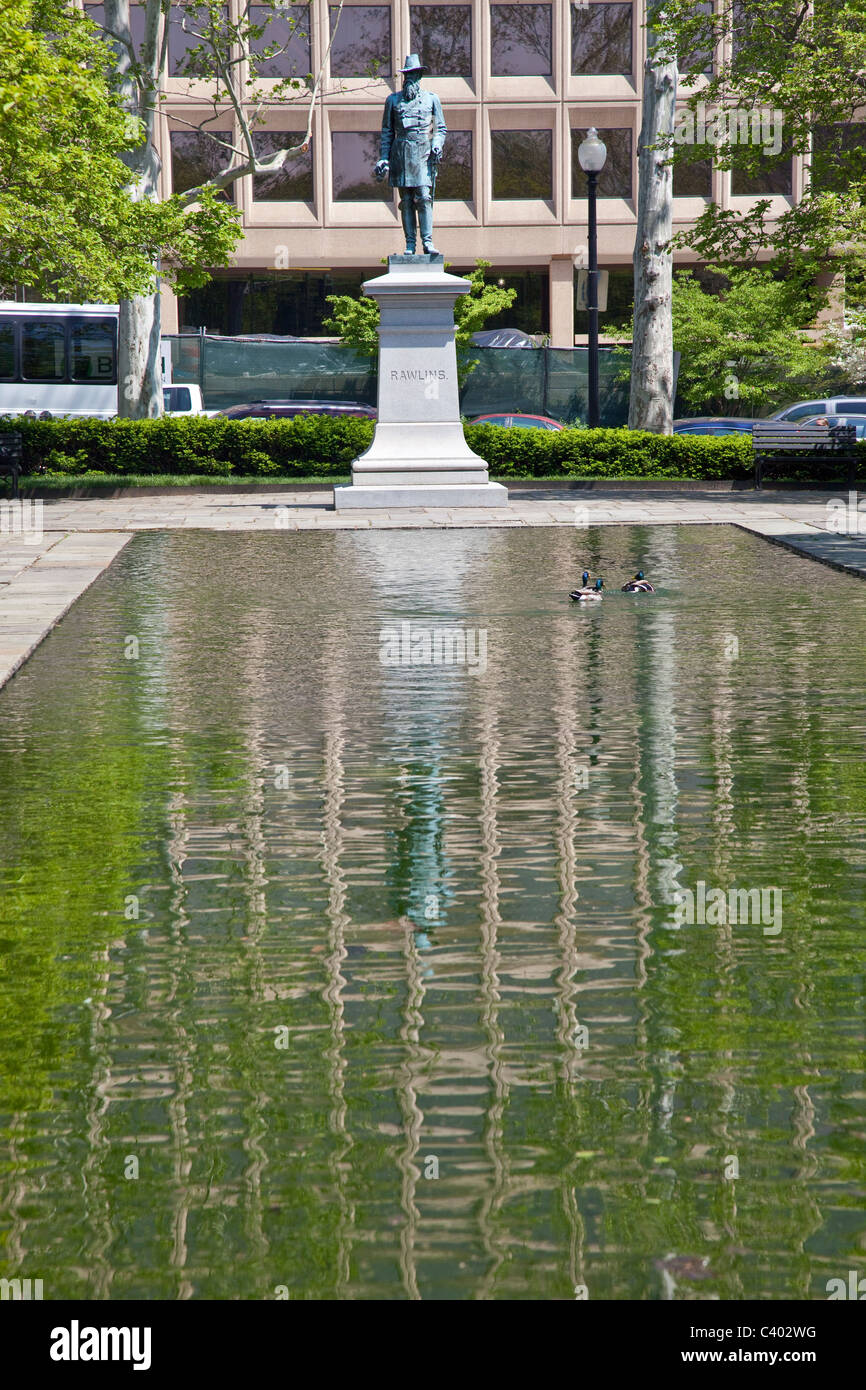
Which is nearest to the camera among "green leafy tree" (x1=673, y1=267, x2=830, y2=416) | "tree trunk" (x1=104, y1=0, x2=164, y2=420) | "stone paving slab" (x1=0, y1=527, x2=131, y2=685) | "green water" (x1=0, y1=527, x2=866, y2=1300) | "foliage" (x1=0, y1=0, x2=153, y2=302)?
"green water" (x1=0, y1=527, x2=866, y2=1300)

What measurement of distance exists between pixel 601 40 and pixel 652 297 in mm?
27177

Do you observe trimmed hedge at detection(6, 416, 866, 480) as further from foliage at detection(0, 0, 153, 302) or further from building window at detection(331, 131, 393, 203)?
building window at detection(331, 131, 393, 203)

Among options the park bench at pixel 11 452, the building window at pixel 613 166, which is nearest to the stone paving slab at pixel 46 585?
the park bench at pixel 11 452

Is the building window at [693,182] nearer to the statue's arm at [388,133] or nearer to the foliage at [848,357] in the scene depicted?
the foliage at [848,357]

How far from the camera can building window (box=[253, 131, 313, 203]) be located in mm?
53688

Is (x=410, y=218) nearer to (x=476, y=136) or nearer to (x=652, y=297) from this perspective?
(x=652, y=297)

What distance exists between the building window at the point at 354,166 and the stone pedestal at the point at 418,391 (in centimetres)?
3190

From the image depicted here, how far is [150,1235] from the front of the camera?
331 cm

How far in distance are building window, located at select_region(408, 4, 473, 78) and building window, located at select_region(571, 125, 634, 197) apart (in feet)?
14.4

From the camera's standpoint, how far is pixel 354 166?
5394 centimetres

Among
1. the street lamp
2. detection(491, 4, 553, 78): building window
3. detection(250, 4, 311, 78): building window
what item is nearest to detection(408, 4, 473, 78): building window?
detection(491, 4, 553, 78): building window

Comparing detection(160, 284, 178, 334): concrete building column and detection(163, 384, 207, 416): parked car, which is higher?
detection(160, 284, 178, 334): concrete building column

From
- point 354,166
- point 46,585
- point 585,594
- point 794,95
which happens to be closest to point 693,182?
point 354,166

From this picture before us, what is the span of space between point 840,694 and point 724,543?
29.8 feet
